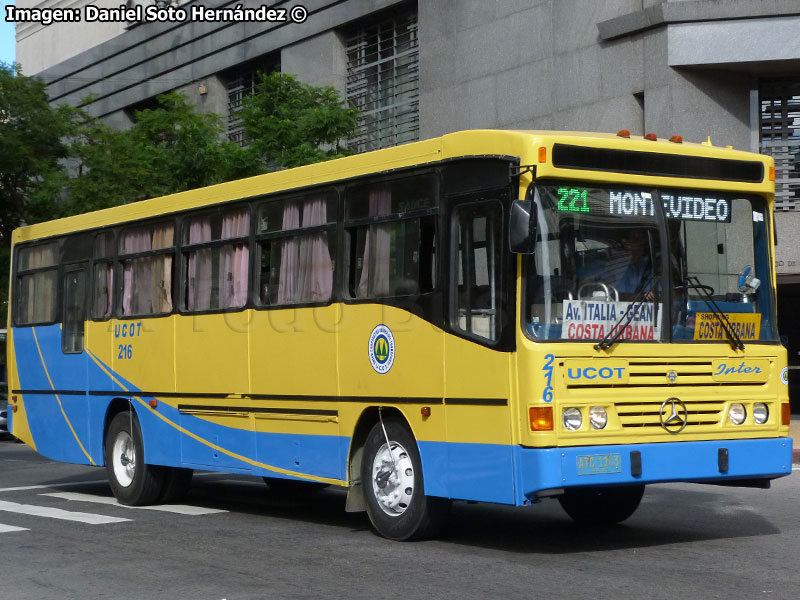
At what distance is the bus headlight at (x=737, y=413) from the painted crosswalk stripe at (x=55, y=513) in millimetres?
5778

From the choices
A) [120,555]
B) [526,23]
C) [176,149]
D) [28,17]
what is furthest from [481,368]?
[28,17]

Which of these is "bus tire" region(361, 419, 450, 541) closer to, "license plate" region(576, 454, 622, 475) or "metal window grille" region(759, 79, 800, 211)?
"license plate" region(576, 454, 622, 475)

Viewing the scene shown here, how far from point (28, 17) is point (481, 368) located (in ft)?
133

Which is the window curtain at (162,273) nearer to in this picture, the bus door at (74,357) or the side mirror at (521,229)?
the bus door at (74,357)

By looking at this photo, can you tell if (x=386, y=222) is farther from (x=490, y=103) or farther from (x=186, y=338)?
(x=490, y=103)

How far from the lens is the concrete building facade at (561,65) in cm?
2434

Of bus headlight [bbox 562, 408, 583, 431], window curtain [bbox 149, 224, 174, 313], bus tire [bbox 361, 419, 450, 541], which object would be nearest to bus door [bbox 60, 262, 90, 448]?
window curtain [bbox 149, 224, 174, 313]

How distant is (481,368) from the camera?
31.3 feet

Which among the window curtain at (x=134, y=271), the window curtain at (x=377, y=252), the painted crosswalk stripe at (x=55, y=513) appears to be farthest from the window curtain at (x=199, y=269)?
the window curtain at (x=377, y=252)

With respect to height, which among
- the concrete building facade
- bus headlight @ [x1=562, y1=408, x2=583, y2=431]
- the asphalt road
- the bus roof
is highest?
the concrete building facade

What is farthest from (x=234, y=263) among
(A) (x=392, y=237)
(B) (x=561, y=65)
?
(B) (x=561, y=65)

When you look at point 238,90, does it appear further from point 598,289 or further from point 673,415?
point 673,415

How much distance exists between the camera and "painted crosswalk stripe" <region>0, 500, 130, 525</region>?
12.5 m

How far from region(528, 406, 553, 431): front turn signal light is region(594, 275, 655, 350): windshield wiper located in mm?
611
